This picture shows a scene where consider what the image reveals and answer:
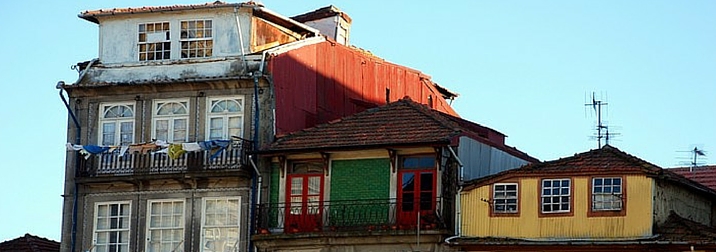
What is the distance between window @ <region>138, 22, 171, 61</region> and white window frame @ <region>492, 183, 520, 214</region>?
12.0 m

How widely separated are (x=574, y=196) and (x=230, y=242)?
424 inches

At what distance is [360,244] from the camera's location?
54.2 metres

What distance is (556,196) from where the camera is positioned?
5172 cm

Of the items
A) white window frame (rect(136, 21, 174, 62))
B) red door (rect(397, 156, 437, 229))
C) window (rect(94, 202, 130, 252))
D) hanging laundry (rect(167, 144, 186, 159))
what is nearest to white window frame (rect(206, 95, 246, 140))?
hanging laundry (rect(167, 144, 186, 159))

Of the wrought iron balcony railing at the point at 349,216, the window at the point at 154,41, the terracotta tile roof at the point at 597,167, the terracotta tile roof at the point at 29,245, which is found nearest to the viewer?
the terracotta tile roof at the point at 597,167

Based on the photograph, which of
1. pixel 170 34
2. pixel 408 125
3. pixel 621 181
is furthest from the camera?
pixel 170 34

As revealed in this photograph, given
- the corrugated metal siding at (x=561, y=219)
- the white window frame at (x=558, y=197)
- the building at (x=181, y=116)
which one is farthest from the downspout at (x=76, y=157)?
the white window frame at (x=558, y=197)

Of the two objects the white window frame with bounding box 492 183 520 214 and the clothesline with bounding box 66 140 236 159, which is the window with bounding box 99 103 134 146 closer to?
the clothesline with bounding box 66 140 236 159

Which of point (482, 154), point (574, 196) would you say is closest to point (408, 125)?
point (482, 154)

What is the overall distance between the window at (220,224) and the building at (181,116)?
29 mm

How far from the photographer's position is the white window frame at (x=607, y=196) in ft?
168

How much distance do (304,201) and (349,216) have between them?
1517 mm

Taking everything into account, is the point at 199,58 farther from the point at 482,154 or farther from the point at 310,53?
the point at 482,154

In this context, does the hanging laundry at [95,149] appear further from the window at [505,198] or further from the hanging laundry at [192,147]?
the window at [505,198]
